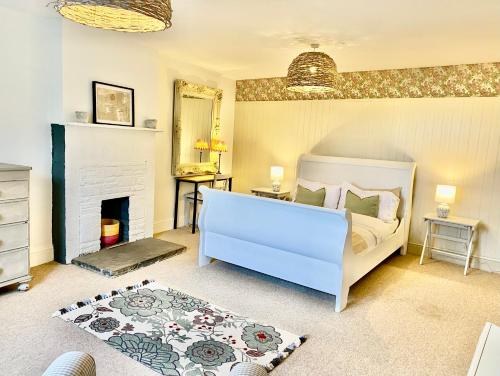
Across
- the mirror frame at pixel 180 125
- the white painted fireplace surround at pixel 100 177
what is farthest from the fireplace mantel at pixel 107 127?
the mirror frame at pixel 180 125

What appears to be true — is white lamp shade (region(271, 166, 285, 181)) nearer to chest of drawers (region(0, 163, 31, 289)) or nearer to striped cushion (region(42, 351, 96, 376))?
chest of drawers (region(0, 163, 31, 289))

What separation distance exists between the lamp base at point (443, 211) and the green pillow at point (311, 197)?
53.6 inches

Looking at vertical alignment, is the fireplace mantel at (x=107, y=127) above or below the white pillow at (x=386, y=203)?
above

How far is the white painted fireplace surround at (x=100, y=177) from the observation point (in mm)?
3934

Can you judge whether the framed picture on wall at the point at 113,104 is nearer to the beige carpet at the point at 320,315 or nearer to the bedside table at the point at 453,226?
the beige carpet at the point at 320,315

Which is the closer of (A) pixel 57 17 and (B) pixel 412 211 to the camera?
(A) pixel 57 17

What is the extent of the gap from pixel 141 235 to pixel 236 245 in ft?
5.22

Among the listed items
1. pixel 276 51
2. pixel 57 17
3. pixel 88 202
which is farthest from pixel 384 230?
pixel 57 17

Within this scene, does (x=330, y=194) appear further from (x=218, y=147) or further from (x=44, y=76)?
(x=44, y=76)

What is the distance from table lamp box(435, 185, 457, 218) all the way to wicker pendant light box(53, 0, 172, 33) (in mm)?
3667

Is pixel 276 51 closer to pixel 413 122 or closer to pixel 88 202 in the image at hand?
pixel 413 122

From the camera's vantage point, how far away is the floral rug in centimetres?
241

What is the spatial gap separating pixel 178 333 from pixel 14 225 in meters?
1.68

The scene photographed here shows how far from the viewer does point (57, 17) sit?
143 inches
